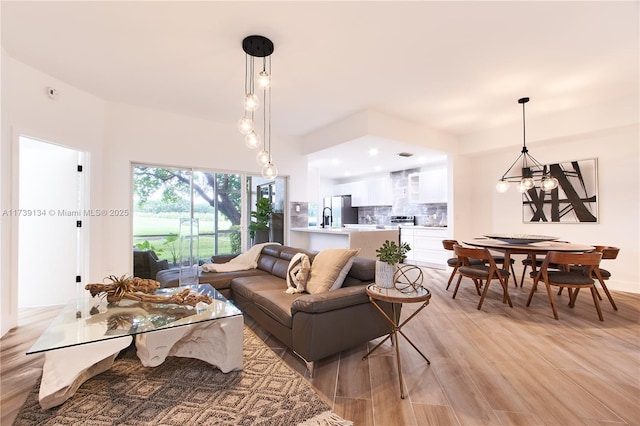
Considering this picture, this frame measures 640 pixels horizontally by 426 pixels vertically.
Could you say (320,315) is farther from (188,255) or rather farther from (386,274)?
(188,255)

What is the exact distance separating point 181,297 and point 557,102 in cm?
530

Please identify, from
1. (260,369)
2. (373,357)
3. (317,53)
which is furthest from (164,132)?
(373,357)

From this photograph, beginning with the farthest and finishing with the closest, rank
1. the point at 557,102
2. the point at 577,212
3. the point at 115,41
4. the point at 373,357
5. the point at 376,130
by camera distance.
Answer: the point at 577,212, the point at 376,130, the point at 557,102, the point at 115,41, the point at 373,357

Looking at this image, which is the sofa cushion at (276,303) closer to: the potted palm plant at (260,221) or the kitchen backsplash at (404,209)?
the potted palm plant at (260,221)

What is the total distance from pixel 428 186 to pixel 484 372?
5181mm

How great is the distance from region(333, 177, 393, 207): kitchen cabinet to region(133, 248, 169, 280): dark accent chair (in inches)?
224

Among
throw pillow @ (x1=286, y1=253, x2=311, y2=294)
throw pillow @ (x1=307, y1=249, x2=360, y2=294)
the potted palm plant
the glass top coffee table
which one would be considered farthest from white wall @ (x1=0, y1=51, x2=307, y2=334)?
throw pillow @ (x1=307, y1=249, x2=360, y2=294)

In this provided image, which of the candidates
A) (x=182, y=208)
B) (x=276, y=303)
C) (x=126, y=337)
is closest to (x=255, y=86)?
(x=182, y=208)

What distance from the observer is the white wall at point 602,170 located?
13.3ft

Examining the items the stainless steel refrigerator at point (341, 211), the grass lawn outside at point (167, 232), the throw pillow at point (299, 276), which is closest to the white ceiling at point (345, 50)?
the grass lawn outside at point (167, 232)

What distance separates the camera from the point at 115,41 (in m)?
2.55

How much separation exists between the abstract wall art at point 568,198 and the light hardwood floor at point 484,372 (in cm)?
180

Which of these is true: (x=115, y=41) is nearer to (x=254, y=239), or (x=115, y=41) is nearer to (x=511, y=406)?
(x=254, y=239)

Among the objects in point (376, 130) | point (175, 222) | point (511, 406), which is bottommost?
point (511, 406)
